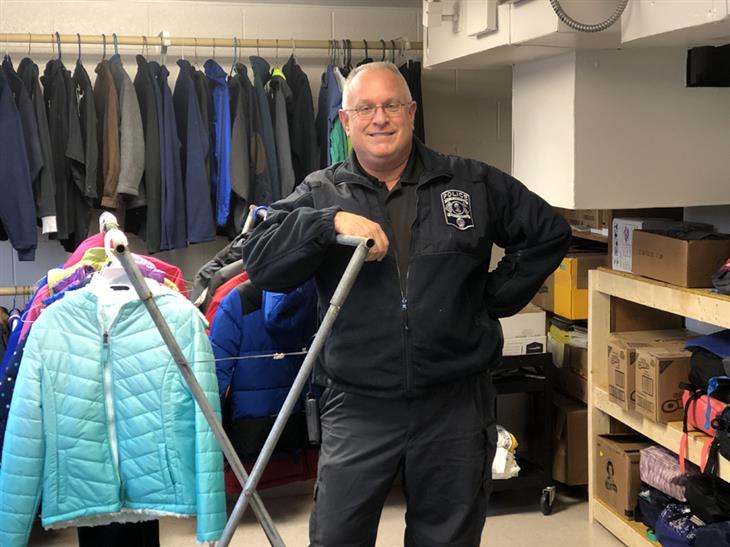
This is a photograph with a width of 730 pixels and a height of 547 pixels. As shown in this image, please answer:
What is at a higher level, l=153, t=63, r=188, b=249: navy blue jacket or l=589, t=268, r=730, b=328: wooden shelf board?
l=153, t=63, r=188, b=249: navy blue jacket

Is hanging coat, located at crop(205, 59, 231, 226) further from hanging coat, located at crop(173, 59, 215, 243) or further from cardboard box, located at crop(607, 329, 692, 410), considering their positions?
cardboard box, located at crop(607, 329, 692, 410)

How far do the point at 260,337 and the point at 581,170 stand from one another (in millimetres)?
1330

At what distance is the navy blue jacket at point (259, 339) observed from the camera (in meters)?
3.70

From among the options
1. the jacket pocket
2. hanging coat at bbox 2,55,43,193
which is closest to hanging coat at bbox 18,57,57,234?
hanging coat at bbox 2,55,43,193

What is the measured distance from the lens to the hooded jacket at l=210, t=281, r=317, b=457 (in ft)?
12.2

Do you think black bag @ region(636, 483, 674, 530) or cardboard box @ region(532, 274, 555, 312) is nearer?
black bag @ region(636, 483, 674, 530)

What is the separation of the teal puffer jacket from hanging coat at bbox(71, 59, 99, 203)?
1566mm

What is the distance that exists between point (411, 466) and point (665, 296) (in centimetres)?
135

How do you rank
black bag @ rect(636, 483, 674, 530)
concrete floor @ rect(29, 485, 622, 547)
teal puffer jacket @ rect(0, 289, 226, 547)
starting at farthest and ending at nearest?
concrete floor @ rect(29, 485, 622, 547) → black bag @ rect(636, 483, 674, 530) → teal puffer jacket @ rect(0, 289, 226, 547)

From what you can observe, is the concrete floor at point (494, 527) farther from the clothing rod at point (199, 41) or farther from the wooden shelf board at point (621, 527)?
the clothing rod at point (199, 41)

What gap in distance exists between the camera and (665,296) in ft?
11.1

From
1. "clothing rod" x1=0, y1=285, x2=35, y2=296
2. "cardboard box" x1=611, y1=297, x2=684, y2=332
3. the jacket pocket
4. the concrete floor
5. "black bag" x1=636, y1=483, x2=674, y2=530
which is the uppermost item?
Result: "clothing rod" x1=0, y1=285, x2=35, y2=296

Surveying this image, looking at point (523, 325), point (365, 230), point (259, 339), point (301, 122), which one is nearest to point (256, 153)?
point (301, 122)

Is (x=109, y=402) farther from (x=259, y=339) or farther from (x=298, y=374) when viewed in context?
(x=298, y=374)
